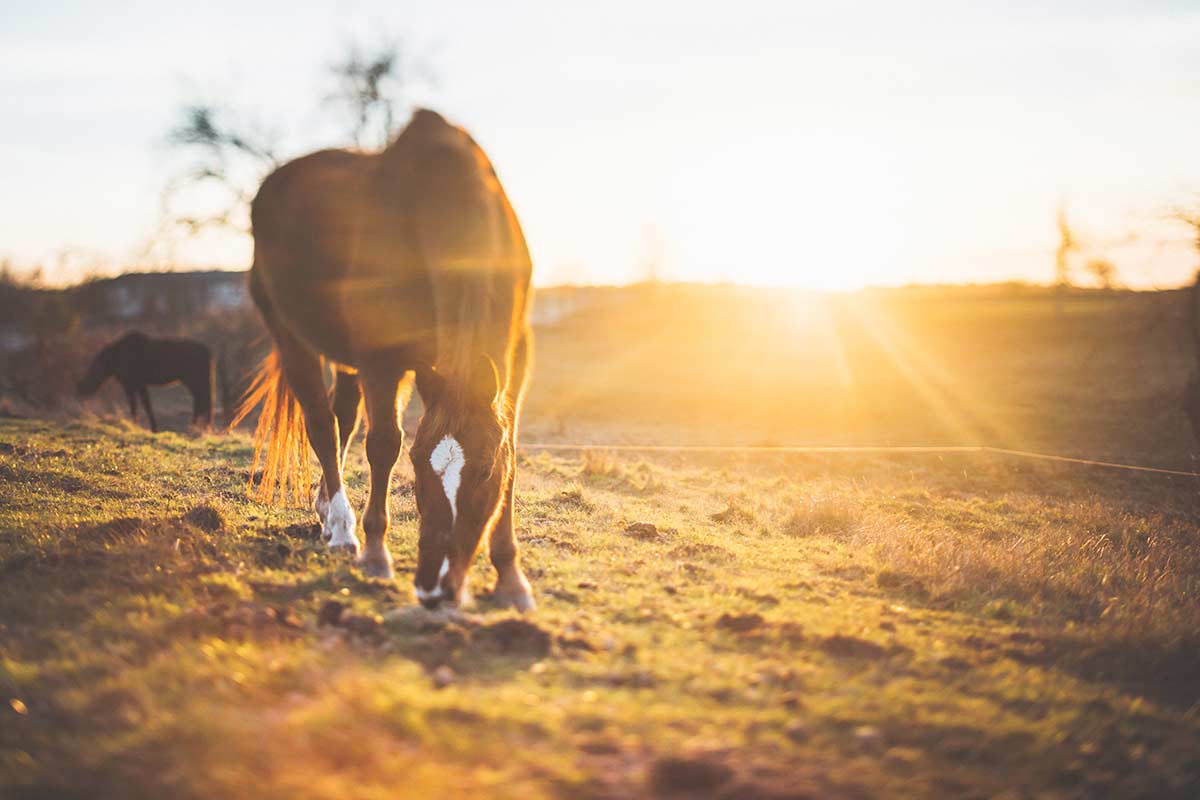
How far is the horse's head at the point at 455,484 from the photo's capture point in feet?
13.0

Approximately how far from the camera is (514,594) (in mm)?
4539

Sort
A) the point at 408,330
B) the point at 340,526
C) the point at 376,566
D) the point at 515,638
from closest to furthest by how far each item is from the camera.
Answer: the point at 515,638, the point at 408,330, the point at 376,566, the point at 340,526

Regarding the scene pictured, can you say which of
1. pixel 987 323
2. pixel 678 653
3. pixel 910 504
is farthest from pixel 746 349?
pixel 678 653

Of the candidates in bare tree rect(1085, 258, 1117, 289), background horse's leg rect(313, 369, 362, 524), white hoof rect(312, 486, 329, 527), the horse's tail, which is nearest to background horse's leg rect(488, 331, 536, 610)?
white hoof rect(312, 486, 329, 527)

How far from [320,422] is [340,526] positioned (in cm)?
92

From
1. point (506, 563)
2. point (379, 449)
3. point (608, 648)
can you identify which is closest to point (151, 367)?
point (379, 449)

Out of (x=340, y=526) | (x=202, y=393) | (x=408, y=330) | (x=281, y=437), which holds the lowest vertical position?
(x=340, y=526)

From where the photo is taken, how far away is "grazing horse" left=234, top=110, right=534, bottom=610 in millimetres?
4027

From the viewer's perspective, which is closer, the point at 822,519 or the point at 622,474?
the point at 822,519

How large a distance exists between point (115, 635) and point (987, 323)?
50.8m

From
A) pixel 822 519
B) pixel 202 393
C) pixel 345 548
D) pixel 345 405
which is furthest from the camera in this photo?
pixel 202 393

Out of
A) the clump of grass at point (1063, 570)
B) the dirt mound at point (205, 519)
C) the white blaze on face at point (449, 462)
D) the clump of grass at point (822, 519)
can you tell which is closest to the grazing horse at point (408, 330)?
the white blaze on face at point (449, 462)

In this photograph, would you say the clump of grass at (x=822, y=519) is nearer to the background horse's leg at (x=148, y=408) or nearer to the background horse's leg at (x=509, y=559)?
the background horse's leg at (x=509, y=559)

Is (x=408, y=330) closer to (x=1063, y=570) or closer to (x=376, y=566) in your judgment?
(x=376, y=566)
